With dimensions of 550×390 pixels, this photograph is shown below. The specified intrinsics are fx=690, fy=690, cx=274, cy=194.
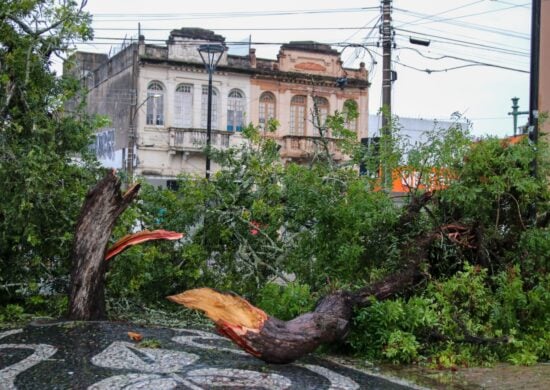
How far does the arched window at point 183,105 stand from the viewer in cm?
3188

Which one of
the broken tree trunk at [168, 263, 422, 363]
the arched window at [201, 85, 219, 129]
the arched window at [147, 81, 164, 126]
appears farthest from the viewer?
the arched window at [201, 85, 219, 129]

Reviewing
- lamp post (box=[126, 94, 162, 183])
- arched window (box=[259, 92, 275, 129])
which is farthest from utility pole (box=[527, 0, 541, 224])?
arched window (box=[259, 92, 275, 129])

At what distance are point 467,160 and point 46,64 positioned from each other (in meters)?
5.74

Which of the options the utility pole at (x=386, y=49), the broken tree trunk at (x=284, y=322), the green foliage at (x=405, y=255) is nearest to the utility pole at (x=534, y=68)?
the green foliage at (x=405, y=255)

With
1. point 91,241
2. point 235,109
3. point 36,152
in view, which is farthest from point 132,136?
point 91,241

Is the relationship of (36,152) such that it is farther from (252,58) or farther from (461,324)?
(252,58)

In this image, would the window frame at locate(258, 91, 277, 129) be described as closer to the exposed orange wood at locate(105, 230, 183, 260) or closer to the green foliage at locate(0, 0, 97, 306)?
the green foliage at locate(0, 0, 97, 306)

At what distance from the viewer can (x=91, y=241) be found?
318 inches

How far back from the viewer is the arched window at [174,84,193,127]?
105 feet

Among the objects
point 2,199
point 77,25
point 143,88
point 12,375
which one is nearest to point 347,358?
point 12,375

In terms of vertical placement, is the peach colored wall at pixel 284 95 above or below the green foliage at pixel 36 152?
above

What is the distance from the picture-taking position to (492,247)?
7.97m

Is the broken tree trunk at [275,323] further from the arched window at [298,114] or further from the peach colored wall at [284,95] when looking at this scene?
the arched window at [298,114]

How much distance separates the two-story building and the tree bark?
21404 millimetres
